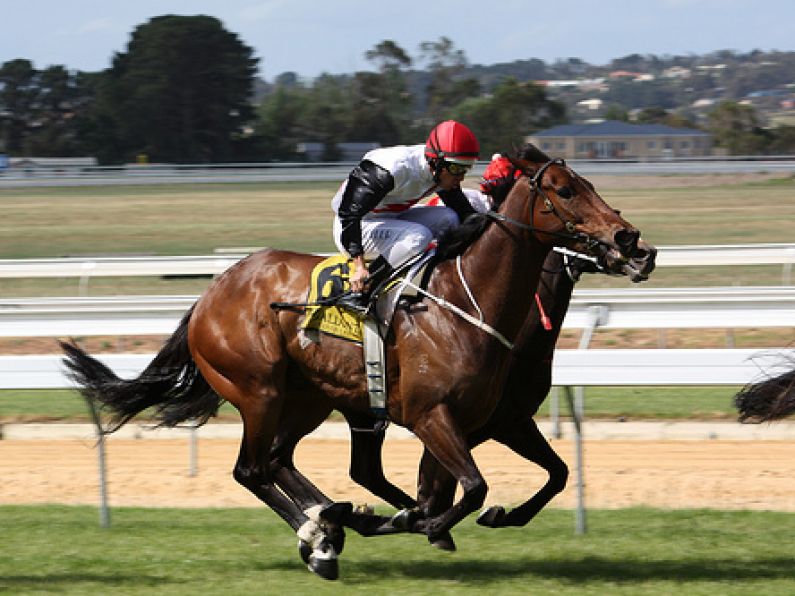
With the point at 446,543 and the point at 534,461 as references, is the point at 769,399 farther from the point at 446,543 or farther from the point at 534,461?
the point at 446,543

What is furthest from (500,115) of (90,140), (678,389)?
(678,389)

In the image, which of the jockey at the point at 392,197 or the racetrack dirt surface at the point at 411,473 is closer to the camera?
the jockey at the point at 392,197

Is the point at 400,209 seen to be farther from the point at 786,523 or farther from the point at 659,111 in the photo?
the point at 659,111

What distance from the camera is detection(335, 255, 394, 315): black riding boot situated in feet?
18.7

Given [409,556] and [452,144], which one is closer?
[452,144]

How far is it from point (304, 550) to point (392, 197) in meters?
1.53

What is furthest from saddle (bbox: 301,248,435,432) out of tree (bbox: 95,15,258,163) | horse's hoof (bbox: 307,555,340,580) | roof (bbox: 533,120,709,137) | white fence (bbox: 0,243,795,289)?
roof (bbox: 533,120,709,137)

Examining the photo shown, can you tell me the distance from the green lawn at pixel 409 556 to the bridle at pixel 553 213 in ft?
4.45

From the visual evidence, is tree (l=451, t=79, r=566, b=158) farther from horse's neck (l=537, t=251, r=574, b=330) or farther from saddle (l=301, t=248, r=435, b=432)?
saddle (l=301, t=248, r=435, b=432)

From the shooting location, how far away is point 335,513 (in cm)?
A: 583

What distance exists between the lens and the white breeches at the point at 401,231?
19.1 feet

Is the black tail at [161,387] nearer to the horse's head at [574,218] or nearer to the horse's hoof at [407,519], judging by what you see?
the horse's hoof at [407,519]

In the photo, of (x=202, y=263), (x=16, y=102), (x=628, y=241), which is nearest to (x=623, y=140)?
(x=16, y=102)

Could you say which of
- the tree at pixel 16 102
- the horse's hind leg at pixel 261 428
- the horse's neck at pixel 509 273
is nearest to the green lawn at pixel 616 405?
the horse's hind leg at pixel 261 428
